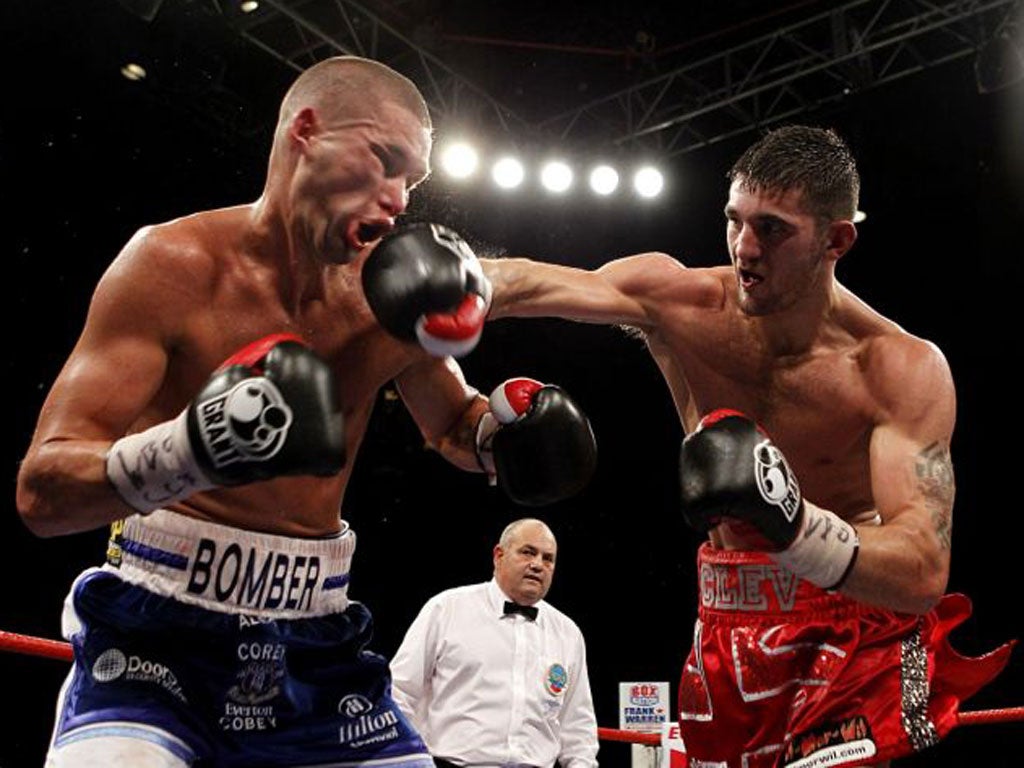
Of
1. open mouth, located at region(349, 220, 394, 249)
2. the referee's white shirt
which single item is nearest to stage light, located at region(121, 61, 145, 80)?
the referee's white shirt

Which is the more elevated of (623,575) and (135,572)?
(623,575)

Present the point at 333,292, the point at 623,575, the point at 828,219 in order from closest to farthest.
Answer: the point at 333,292 → the point at 828,219 → the point at 623,575

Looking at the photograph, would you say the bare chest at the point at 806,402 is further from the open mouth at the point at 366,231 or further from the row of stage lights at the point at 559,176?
the row of stage lights at the point at 559,176

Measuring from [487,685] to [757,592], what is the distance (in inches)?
70.2

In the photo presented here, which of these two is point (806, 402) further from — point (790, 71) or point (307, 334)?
point (790, 71)

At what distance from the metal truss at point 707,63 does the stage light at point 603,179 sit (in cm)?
15

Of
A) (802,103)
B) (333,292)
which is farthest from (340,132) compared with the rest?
(802,103)

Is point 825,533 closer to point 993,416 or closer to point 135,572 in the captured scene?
point 135,572

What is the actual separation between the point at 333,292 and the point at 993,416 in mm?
6517

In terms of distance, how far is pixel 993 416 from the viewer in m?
7.39

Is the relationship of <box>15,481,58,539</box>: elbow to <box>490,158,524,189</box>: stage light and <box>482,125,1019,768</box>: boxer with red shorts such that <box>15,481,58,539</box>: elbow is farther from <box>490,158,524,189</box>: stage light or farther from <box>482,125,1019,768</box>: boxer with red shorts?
<box>490,158,524,189</box>: stage light

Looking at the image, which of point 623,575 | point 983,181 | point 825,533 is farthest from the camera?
point 623,575

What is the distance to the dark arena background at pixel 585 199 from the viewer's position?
18.3 feet

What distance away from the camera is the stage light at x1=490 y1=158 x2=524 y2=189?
6410mm
